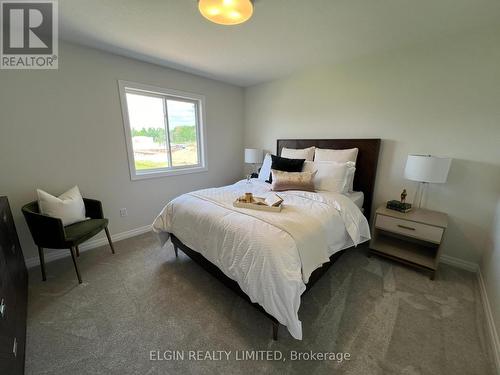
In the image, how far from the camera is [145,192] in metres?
3.02

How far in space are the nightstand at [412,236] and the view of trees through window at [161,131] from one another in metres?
3.01

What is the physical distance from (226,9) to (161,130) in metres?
2.14

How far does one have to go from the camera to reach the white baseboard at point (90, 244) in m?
2.21

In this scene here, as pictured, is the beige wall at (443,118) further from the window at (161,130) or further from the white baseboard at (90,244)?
the white baseboard at (90,244)

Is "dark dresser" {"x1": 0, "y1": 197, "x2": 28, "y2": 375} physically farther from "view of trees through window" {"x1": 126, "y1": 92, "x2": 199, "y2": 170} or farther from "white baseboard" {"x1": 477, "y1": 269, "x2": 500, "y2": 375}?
"white baseboard" {"x1": 477, "y1": 269, "x2": 500, "y2": 375}

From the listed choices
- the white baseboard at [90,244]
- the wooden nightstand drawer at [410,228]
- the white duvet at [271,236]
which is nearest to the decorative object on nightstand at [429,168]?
the wooden nightstand drawer at [410,228]

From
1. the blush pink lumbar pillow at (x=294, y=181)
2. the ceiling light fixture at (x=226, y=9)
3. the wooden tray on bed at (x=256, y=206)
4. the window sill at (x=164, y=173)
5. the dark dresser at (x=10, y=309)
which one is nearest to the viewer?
the dark dresser at (x=10, y=309)

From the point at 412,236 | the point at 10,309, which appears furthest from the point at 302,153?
the point at 10,309

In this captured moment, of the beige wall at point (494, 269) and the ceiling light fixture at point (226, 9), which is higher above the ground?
the ceiling light fixture at point (226, 9)

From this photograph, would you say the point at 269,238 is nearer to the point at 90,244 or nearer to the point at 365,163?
the point at 365,163

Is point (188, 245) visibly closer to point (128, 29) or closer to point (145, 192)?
point (145, 192)

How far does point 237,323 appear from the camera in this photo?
1538 millimetres

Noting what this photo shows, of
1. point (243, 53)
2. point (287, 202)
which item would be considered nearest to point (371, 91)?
point (243, 53)

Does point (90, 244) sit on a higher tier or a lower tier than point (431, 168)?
lower
